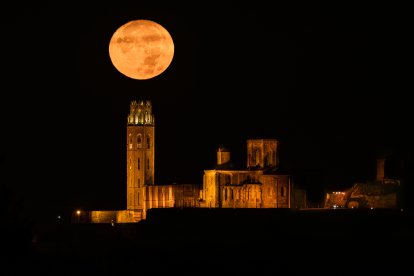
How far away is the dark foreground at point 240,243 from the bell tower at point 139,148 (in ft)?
34.4

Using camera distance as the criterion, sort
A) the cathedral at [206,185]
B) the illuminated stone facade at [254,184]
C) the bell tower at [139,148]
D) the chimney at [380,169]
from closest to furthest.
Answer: the illuminated stone facade at [254,184] → the cathedral at [206,185] → the chimney at [380,169] → the bell tower at [139,148]

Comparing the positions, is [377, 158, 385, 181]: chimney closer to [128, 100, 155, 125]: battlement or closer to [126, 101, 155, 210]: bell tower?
[126, 101, 155, 210]: bell tower

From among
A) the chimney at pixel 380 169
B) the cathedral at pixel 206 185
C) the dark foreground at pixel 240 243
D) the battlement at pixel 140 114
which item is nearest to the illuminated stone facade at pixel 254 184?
the cathedral at pixel 206 185

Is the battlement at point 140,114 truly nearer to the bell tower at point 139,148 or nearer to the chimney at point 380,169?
the bell tower at point 139,148

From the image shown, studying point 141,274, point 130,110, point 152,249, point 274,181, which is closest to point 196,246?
point 152,249

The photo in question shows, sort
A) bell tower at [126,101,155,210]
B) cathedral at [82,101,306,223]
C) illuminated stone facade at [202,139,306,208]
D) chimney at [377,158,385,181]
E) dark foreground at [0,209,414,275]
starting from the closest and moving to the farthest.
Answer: dark foreground at [0,209,414,275] < illuminated stone facade at [202,139,306,208] < cathedral at [82,101,306,223] < chimney at [377,158,385,181] < bell tower at [126,101,155,210]

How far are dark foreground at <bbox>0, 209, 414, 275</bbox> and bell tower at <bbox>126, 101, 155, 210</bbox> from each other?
1048 cm

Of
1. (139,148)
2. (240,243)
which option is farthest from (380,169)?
(139,148)

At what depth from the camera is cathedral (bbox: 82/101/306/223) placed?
220 ft

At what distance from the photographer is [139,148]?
8088 centimetres

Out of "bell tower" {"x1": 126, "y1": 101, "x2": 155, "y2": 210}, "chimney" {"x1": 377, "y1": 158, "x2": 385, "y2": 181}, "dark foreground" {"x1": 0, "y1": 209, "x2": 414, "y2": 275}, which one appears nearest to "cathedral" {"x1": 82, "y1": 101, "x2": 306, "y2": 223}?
"bell tower" {"x1": 126, "y1": 101, "x2": 155, "y2": 210}

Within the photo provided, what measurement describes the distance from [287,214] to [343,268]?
14.8m

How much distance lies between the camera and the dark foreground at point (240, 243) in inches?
1825

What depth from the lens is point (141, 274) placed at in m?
40.0
